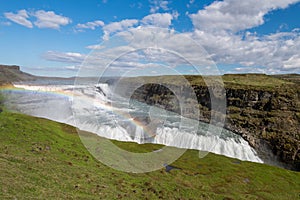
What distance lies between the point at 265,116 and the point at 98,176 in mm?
79460

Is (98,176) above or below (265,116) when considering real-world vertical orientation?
below

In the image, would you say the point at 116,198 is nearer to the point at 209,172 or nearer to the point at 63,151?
the point at 63,151

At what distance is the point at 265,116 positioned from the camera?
288ft

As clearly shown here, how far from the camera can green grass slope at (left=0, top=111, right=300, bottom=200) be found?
1841cm

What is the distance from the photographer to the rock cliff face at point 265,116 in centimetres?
6794

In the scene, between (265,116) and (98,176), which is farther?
(265,116)

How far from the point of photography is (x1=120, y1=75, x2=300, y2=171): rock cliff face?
223 ft

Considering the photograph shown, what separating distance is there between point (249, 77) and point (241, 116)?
5342cm

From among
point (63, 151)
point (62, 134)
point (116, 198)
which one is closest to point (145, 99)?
point (62, 134)

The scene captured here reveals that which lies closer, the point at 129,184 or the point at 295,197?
the point at 129,184

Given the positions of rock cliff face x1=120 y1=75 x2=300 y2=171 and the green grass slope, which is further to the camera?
rock cliff face x1=120 y1=75 x2=300 y2=171

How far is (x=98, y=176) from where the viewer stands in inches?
959

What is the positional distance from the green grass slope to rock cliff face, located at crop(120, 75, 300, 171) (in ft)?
71.3

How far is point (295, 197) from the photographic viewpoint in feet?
109
